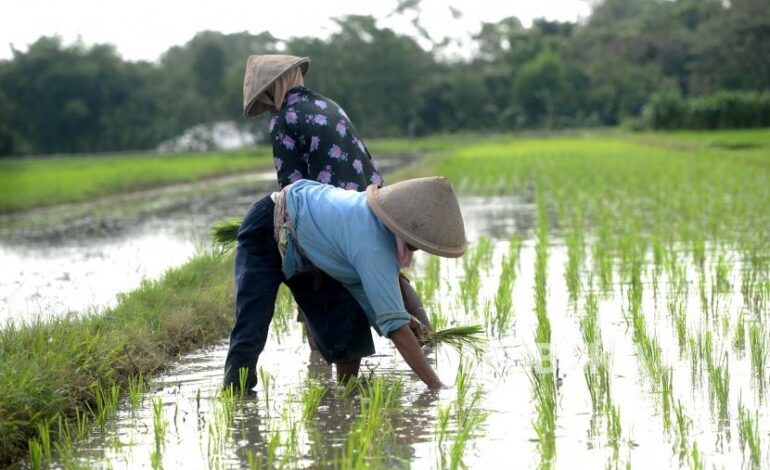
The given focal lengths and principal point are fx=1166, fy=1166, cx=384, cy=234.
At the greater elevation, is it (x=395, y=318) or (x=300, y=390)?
(x=395, y=318)

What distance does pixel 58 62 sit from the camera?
1933 inches

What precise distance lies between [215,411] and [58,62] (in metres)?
47.9

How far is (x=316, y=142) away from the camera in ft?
14.0

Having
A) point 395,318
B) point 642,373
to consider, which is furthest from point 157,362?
point 642,373

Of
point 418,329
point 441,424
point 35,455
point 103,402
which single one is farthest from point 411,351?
point 35,455

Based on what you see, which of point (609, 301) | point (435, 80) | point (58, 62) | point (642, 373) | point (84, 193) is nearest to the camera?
point (642, 373)

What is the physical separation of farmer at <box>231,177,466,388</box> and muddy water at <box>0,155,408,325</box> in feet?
3.50

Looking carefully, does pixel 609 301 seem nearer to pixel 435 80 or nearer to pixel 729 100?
pixel 729 100

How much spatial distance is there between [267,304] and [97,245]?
20.2 feet

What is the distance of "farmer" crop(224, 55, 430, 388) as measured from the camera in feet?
13.1

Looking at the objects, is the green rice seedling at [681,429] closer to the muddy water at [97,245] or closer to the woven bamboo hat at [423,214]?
the woven bamboo hat at [423,214]

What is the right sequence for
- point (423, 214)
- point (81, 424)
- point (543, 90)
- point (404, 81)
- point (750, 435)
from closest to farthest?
1. point (750, 435)
2. point (423, 214)
3. point (81, 424)
4. point (543, 90)
5. point (404, 81)

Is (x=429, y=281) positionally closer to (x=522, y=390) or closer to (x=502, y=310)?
(x=502, y=310)

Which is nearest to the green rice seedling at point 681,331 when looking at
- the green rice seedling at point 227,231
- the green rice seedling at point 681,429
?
the green rice seedling at point 681,429
